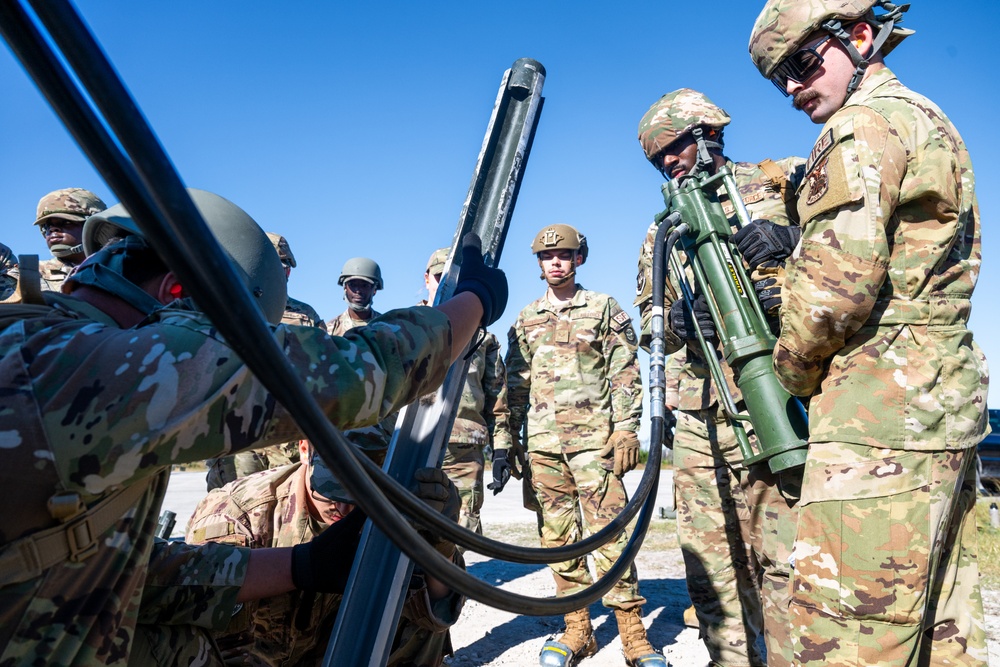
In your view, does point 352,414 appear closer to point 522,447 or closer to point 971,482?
point 971,482

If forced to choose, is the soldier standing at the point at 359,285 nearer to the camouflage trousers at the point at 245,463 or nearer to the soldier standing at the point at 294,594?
the camouflage trousers at the point at 245,463

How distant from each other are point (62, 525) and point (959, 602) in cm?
230

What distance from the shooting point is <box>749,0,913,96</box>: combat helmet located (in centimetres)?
228

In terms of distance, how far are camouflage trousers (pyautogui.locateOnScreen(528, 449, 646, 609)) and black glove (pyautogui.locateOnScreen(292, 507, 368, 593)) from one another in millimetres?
2590

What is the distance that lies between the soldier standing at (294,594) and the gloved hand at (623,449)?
2210 mm

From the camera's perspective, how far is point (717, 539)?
3707mm

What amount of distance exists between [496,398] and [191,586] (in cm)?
395

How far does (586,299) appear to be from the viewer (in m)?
5.41

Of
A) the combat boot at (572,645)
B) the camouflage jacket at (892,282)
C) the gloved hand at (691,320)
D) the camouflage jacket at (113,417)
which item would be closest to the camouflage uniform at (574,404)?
the combat boot at (572,645)

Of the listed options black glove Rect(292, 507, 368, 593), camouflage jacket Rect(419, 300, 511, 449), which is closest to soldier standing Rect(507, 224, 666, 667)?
camouflage jacket Rect(419, 300, 511, 449)

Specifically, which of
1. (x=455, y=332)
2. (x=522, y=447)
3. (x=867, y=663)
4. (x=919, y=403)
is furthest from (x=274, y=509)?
(x=522, y=447)

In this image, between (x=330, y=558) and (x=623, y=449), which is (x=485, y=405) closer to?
(x=623, y=449)

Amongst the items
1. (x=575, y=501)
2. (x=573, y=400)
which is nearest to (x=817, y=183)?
(x=573, y=400)

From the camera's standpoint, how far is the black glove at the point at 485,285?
1.90 m
